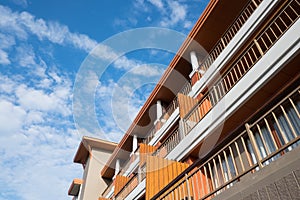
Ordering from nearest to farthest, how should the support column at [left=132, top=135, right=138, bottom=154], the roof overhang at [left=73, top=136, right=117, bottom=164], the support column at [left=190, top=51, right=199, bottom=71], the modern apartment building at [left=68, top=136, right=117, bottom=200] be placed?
the support column at [left=190, top=51, right=199, bottom=71], the support column at [left=132, top=135, right=138, bottom=154], the modern apartment building at [left=68, top=136, right=117, bottom=200], the roof overhang at [left=73, top=136, right=117, bottom=164]

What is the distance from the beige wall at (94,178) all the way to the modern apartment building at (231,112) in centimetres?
561

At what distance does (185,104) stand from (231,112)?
3.17 m

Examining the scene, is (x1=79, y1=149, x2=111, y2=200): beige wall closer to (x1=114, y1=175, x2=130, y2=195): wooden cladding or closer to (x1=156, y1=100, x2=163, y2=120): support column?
(x1=114, y1=175, x2=130, y2=195): wooden cladding

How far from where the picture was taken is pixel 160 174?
8.21 metres

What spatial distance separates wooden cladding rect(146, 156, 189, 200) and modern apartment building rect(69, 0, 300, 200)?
34 mm

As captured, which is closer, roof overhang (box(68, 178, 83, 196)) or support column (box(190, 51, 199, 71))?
support column (box(190, 51, 199, 71))

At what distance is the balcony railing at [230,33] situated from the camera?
911 cm

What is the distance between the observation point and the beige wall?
62.6 feet

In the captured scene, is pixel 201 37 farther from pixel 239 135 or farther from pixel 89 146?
pixel 89 146

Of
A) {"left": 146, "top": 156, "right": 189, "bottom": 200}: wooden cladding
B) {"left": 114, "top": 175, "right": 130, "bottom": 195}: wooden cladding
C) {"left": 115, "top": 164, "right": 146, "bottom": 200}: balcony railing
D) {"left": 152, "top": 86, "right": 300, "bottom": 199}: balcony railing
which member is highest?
{"left": 114, "top": 175, "right": 130, "bottom": 195}: wooden cladding

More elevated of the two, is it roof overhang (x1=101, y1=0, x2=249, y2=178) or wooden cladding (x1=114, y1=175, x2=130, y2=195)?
roof overhang (x1=101, y1=0, x2=249, y2=178)

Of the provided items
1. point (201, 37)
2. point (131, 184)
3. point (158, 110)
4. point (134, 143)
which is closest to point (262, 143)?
point (201, 37)

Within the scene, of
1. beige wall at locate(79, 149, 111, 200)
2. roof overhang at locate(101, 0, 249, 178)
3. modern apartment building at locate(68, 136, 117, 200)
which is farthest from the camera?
modern apartment building at locate(68, 136, 117, 200)

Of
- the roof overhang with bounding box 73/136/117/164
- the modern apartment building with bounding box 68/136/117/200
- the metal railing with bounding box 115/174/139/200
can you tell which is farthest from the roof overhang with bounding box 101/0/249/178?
the modern apartment building with bounding box 68/136/117/200
